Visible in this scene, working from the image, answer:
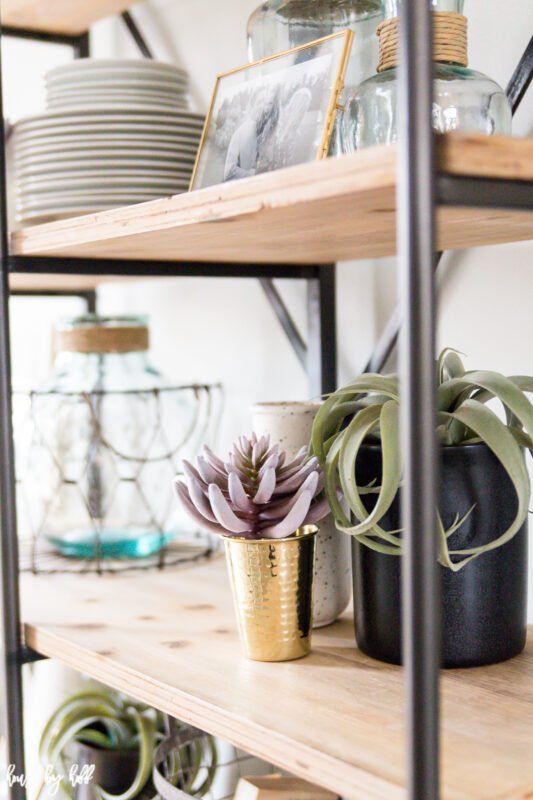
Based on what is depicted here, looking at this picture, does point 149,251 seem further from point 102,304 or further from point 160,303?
point 102,304

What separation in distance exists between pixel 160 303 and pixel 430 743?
1177 mm

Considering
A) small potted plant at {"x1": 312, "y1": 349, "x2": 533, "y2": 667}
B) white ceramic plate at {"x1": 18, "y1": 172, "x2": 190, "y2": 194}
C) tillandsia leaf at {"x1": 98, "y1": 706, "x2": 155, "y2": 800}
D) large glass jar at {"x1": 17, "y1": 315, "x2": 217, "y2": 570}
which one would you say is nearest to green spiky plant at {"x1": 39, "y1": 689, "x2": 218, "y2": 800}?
tillandsia leaf at {"x1": 98, "y1": 706, "x2": 155, "y2": 800}

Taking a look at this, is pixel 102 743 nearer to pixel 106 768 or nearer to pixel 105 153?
pixel 106 768

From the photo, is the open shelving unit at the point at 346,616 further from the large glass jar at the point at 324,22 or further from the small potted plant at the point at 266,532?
the large glass jar at the point at 324,22

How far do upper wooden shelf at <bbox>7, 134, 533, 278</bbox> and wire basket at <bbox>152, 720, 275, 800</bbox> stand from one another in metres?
0.52

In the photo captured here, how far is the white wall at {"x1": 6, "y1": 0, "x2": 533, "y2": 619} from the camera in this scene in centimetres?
97

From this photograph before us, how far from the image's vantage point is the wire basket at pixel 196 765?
1.01 meters

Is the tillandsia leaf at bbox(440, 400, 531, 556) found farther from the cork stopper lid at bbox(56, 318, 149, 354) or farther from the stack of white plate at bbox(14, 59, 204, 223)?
the cork stopper lid at bbox(56, 318, 149, 354)

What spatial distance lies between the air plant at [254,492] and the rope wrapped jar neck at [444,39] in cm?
34

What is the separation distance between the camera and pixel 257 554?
2.63ft

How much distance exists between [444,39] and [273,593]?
48 cm

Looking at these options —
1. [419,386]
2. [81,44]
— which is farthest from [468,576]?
[81,44]

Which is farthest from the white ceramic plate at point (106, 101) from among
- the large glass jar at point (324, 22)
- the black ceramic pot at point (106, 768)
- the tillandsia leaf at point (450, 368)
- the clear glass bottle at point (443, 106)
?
the black ceramic pot at point (106, 768)

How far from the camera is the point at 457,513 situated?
29.6 inches
